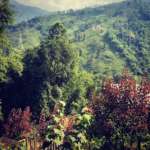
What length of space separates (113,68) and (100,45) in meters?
28.8

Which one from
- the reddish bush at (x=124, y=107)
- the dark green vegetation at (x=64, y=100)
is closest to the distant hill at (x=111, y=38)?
the dark green vegetation at (x=64, y=100)

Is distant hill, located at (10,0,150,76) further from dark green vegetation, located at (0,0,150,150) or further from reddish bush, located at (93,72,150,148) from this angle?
reddish bush, located at (93,72,150,148)

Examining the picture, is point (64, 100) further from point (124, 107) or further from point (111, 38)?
point (111, 38)

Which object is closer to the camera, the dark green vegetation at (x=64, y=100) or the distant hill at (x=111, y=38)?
the dark green vegetation at (x=64, y=100)

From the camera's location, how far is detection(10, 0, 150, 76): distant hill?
359 ft

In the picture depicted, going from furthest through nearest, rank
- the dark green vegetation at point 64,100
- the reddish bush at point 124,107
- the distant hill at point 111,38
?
the distant hill at point 111,38 → the dark green vegetation at point 64,100 → the reddish bush at point 124,107

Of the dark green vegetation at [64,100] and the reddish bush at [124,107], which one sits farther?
the dark green vegetation at [64,100]

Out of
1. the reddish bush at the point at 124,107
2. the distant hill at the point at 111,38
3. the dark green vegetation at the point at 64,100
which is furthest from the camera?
the distant hill at the point at 111,38

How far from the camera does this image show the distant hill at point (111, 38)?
10944 cm

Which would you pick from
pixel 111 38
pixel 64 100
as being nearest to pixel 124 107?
pixel 64 100

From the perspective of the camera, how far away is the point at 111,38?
139750mm

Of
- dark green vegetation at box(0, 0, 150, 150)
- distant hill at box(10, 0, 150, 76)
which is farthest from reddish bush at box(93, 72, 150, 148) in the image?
distant hill at box(10, 0, 150, 76)

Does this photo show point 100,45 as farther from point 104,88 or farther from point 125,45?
point 104,88

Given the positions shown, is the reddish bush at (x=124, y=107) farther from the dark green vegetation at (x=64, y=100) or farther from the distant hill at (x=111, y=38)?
the distant hill at (x=111, y=38)
